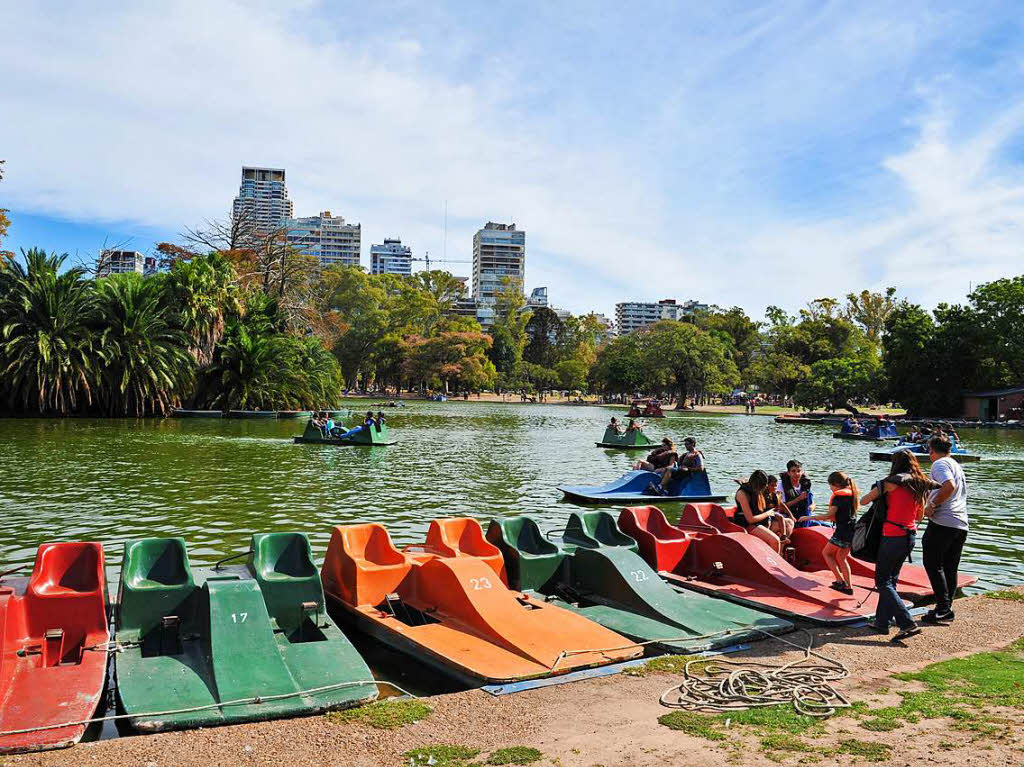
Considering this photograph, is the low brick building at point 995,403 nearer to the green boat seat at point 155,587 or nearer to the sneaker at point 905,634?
the sneaker at point 905,634

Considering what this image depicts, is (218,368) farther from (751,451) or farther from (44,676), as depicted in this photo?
(44,676)

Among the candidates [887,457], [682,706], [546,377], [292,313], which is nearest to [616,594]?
[682,706]

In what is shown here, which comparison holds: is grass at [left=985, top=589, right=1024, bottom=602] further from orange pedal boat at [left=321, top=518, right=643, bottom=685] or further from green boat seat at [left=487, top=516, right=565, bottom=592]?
green boat seat at [left=487, top=516, right=565, bottom=592]

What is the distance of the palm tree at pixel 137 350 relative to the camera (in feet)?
153

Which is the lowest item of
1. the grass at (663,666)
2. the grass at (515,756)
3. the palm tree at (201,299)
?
the grass at (663,666)

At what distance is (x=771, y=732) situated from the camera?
5.73 metres

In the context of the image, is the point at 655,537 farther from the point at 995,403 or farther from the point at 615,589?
the point at 995,403

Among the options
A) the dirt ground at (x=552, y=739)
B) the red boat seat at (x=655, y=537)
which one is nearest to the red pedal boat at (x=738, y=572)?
the red boat seat at (x=655, y=537)

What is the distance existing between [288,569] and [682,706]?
4851mm

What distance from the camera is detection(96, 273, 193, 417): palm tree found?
4659cm

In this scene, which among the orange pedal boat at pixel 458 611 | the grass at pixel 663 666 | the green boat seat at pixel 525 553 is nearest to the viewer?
the grass at pixel 663 666

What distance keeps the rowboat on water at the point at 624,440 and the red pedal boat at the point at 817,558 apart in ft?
82.6

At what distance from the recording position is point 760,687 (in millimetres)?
6695

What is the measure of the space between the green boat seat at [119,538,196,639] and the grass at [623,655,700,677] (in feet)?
14.1
